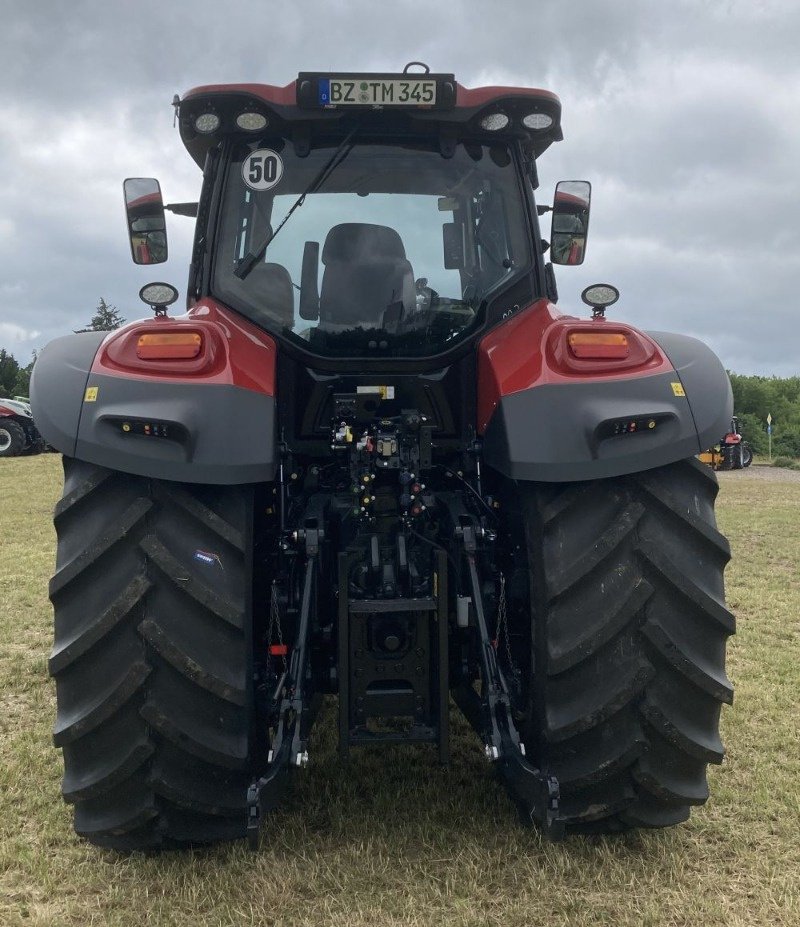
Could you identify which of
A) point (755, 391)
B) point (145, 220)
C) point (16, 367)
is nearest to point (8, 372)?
point (16, 367)

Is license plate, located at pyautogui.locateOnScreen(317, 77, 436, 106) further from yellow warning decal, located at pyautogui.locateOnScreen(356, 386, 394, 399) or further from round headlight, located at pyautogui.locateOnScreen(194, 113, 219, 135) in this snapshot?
yellow warning decal, located at pyautogui.locateOnScreen(356, 386, 394, 399)

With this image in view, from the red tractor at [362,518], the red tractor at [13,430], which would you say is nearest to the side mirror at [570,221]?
the red tractor at [362,518]

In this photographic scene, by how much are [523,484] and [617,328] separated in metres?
0.57

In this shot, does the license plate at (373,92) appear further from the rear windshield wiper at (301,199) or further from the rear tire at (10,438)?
the rear tire at (10,438)

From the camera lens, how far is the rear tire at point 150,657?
2363 mm

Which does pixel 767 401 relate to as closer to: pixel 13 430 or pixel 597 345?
pixel 13 430

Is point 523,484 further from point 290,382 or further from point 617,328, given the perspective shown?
point 290,382

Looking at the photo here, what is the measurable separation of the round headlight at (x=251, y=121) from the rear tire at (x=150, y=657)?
143 centimetres

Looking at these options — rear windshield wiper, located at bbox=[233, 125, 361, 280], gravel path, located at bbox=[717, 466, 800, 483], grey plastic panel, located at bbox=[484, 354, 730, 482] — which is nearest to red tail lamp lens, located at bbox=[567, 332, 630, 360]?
grey plastic panel, located at bbox=[484, 354, 730, 482]

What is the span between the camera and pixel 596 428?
2393 millimetres

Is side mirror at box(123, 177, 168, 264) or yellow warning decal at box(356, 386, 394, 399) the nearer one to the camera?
yellow warning decal at box(356, 386, 394, 399)

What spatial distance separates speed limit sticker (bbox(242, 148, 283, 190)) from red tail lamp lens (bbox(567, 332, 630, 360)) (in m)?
1.34

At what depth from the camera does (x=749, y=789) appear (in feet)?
10.2

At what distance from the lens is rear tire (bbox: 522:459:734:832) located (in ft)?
7.99
